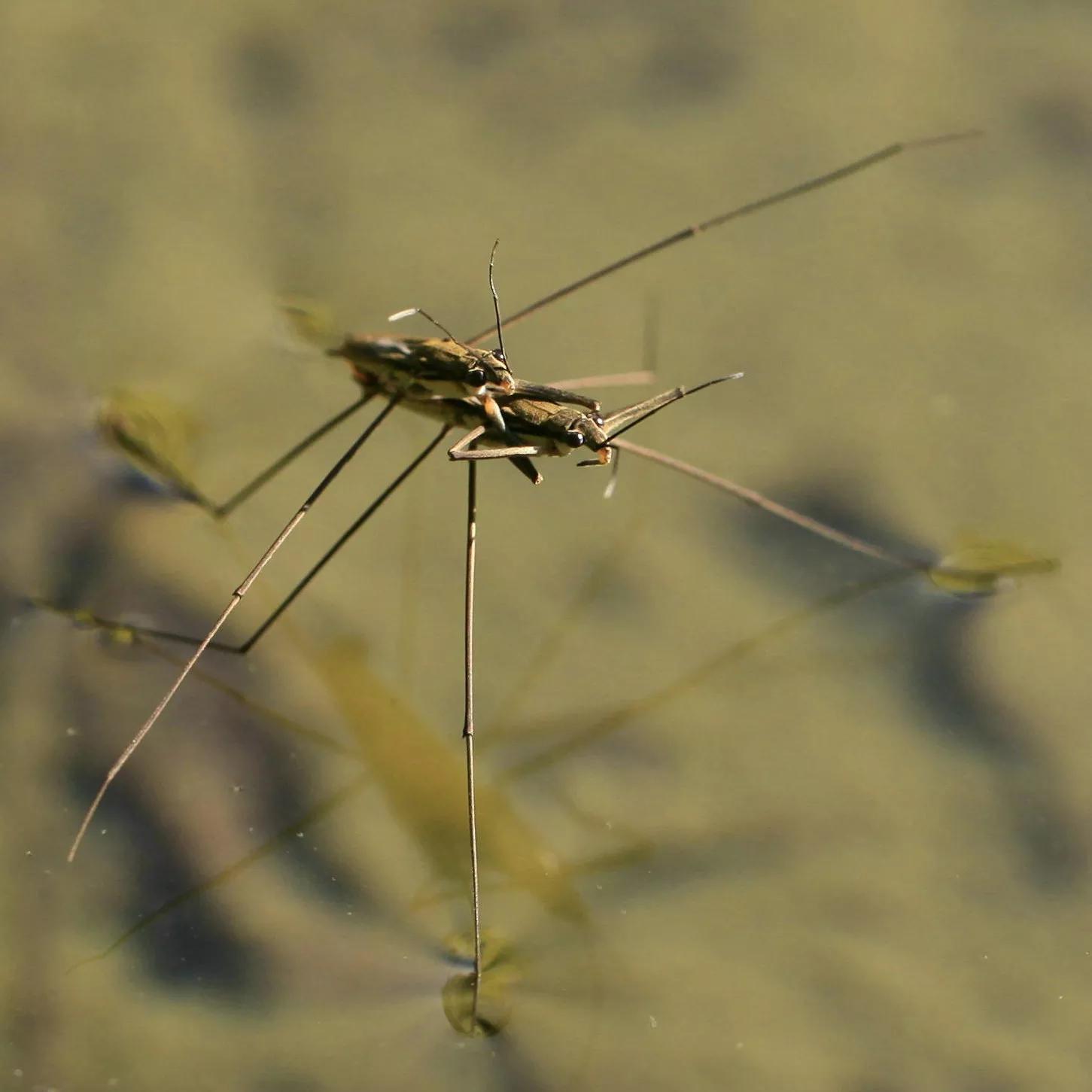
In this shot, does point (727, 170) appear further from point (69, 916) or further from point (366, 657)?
point (69, 916)

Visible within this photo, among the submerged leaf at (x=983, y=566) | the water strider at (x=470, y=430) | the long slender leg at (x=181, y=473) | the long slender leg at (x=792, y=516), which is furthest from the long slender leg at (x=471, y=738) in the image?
the submerged leaf at (x=983, y=566)

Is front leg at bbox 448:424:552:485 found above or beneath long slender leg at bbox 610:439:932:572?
above

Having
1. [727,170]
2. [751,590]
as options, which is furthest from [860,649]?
[727,170]

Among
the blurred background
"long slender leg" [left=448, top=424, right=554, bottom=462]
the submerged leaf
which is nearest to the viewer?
"long slender leg" [left=448, top=424, right=554, bottom=462]

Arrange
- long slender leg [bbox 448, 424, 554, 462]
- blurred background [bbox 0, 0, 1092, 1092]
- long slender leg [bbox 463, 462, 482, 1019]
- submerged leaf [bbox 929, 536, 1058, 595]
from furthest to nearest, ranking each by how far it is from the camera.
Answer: submerged leaf [bbox 929, 536, 1058, 595]
blurred background [bbox 0, 0, 1092, 1092]
long slender leg [bbox 463, 462, 482, 1019]
long slender leg [bbox 448, 424, 554, 462]

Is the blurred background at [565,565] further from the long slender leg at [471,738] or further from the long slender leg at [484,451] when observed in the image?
the long slender leg at [484,451]

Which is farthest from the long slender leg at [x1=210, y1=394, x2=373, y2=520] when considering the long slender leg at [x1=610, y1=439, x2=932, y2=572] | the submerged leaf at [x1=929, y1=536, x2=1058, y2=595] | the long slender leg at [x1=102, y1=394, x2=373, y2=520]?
the submerged leaf at [x1=929, y1=536, x2=1058, y2=595]

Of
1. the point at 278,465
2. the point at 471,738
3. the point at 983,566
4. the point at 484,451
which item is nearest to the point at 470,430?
the point at 484,451

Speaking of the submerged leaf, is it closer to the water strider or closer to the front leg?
the water strider
